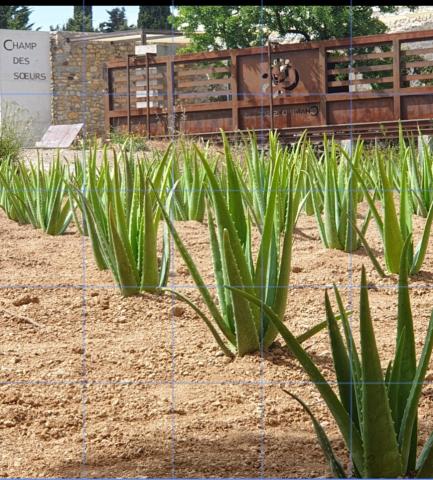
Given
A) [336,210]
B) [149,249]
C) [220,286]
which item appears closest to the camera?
[220,286]

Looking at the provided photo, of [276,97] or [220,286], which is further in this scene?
[276,97]

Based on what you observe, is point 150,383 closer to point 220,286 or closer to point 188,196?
point 220,286

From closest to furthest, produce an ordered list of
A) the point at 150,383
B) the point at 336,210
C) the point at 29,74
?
the point at 150,383 → the point at 336,210 → the point at 29,74

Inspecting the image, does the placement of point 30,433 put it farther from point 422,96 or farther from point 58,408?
point 422,96

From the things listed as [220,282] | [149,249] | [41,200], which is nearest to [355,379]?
[220,282]

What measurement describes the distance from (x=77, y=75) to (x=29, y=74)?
1.76 ft

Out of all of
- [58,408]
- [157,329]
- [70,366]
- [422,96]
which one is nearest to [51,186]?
[157,329]

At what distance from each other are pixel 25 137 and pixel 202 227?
367cm

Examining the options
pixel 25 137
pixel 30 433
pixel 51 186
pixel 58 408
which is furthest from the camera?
pixel 25 137

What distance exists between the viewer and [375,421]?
88cm

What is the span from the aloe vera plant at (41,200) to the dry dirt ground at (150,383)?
1.82 feet

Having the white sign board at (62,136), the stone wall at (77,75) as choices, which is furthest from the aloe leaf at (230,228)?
the stone wall at (77,75)

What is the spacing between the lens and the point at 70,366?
59.1 inches

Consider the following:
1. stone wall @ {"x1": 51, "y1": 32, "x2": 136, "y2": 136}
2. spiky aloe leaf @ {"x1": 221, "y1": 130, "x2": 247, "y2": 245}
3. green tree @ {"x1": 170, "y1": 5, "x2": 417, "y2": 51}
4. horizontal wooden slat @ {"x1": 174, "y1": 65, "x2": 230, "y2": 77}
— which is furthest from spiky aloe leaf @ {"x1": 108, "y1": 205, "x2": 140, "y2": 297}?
stone wall @ {"x1": 51, "y1": 32, "x2": 136, "y2": 136}
